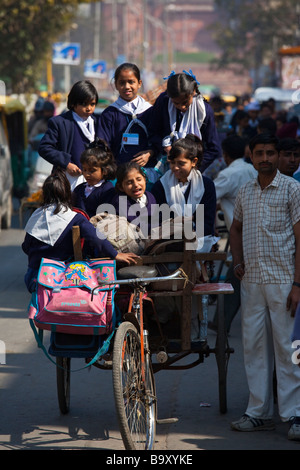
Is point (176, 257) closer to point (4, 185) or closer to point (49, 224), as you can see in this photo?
point (49, 224)

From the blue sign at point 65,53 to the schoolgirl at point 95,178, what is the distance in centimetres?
3414

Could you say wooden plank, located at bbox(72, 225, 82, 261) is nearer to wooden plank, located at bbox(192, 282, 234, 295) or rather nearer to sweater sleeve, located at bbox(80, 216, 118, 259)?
sweater sleeve, located at bbox(80, 216, 118, 259)

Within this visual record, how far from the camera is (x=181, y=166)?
18.8 feet

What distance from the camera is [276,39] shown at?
207 feet

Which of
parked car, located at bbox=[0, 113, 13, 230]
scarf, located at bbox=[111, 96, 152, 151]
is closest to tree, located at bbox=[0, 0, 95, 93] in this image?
parked car, located at bbox=[0, 113, 13, 230]

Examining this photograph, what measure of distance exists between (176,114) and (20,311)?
3391 millimetres

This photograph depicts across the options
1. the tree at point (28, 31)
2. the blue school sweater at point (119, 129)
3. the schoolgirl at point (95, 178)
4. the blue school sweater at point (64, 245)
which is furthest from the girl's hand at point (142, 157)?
the tree at point (28, 31)

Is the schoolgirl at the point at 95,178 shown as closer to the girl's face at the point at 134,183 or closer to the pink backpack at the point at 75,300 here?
the girl's face at the point at 134,183

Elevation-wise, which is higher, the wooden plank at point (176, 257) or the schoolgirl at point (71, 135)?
the schoolgirl at point (71, 135)

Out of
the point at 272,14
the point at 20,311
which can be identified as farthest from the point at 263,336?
the point at 272,14

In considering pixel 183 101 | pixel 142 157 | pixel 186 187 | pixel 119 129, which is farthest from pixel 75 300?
pixel 119 129

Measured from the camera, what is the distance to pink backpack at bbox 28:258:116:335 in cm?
475

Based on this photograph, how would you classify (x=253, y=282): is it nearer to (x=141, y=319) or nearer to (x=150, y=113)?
(x=141, y=319)

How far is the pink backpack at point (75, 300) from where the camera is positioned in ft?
15.6
